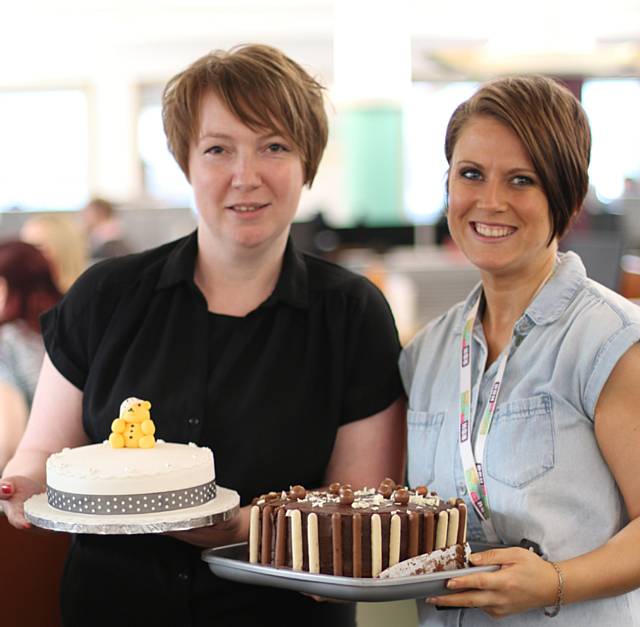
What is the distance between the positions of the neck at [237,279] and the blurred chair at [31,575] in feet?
1.75

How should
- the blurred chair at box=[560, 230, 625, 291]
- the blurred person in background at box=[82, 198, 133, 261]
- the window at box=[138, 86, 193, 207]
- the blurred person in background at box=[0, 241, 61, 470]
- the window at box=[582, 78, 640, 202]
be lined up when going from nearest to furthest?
the blurred person in background at box=[0, 241, 61, 470] < the blurred chair at box=[560, 230, 625, 291] < the blurred person in background at box=[82, 198, 133, 261] < the window at box=[138, 86, 193, 207] < the window at box=[582, 78, 640, 202]

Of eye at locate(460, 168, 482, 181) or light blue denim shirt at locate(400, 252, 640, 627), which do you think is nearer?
light blue denim shirt at locate(400, 252, 640, 627)

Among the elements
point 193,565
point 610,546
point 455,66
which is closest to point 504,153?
point 610,546

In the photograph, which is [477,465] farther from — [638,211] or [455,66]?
[638,211]

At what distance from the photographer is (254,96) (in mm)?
1807

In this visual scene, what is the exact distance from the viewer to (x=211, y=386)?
6.02 feet

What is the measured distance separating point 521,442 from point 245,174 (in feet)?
2.13

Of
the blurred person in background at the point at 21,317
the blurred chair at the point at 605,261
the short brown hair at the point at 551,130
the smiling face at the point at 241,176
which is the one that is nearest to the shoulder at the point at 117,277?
the smiling face at the point at 241,176

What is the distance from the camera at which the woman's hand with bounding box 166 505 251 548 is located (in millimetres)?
1607

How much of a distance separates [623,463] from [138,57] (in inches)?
552

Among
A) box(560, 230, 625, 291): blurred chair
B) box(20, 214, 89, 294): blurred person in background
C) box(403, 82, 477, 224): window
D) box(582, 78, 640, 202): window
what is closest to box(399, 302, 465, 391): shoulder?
box(20, 214, 89, 294): blurred person in background

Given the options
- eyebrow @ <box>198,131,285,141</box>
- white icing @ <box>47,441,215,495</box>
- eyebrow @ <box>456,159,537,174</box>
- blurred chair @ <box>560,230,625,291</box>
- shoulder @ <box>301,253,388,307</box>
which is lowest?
blurred chair @ <box>560,230,625,291</box>

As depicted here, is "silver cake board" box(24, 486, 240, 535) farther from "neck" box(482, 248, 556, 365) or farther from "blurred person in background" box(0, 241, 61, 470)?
"blurred person in background" box(0, 241, 61, 470)

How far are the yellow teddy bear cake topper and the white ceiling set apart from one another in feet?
36.1
